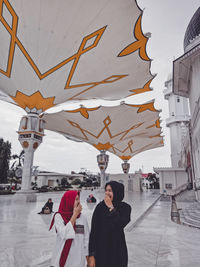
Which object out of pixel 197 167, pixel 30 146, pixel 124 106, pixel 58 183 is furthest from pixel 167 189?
pixel 58 183

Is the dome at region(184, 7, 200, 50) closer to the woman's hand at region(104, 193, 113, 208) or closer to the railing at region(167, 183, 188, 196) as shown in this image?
the railing at region(167, 183, 188, 196)

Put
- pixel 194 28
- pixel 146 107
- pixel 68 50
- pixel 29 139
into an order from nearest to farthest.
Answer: pixel 68 50 → pixel 29 139 → pixel 194 28 → pixel 146 107

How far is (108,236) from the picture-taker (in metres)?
1.62

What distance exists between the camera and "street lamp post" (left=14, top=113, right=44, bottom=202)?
1086 centimetres

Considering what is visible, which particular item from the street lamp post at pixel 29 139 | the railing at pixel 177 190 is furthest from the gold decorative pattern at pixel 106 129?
the railing at pixel 177 190

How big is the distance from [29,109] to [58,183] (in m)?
30.2

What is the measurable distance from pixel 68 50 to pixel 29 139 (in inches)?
220

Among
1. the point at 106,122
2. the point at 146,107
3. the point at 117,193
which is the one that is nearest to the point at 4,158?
the point at 106,122

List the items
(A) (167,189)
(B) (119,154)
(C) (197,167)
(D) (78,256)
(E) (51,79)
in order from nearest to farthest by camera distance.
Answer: (D) (78,256) < (E) (51,79) < (C) (197,167) < (A) (167,189) < (B) (119,154)

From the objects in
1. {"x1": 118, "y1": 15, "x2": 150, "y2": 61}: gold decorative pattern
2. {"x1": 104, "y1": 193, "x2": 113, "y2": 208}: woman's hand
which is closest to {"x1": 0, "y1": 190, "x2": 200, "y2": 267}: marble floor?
{"x1": 104, "y1": 193, "x2": 113, "y2": 208}: woman's hand

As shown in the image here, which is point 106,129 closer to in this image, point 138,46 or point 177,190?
point 177,190

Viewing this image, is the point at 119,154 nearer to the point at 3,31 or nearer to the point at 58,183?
the point at 58,183

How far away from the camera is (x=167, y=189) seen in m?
19.8

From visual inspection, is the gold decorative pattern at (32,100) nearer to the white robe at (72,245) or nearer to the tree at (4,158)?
the white robe at (72,245)
